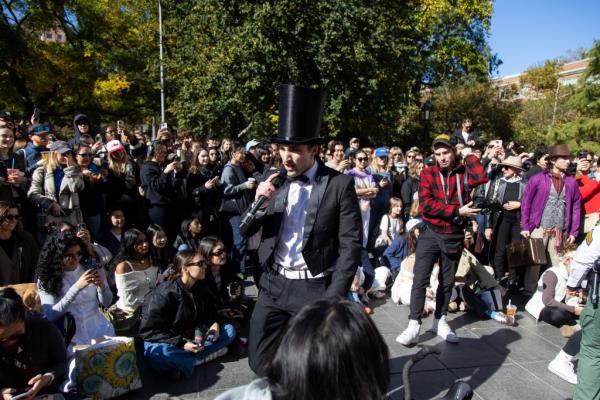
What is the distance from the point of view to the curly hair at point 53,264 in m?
3.84

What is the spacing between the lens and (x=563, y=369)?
157 inches

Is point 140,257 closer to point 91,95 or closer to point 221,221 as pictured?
point 221,221

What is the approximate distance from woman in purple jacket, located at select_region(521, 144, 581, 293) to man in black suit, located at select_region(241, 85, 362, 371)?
4.25 m

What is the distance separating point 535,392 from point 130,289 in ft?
12.9

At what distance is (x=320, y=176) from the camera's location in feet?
9.57

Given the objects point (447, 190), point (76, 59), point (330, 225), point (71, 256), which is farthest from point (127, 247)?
point (76, 59)

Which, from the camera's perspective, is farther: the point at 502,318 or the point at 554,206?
the point at 554,206

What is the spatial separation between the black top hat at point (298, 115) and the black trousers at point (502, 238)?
15.5ft

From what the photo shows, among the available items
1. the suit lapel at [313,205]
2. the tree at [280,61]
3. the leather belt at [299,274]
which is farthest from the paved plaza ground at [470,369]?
the tree at [280,61]

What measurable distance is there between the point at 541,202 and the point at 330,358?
18.4 feet

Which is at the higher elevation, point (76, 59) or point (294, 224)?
point (76, 59)

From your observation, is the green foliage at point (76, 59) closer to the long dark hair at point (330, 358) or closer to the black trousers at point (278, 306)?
the black trousers at point (278, 306)

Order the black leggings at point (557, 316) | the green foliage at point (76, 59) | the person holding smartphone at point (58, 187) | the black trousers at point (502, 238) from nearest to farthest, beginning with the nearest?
the black leggings at point (557, 316) < the person holding smartphone at point (58, 187) < the black trousers at point (502, 238) < the green foliage at point (76, 59)

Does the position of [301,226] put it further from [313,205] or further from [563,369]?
[563,369]
